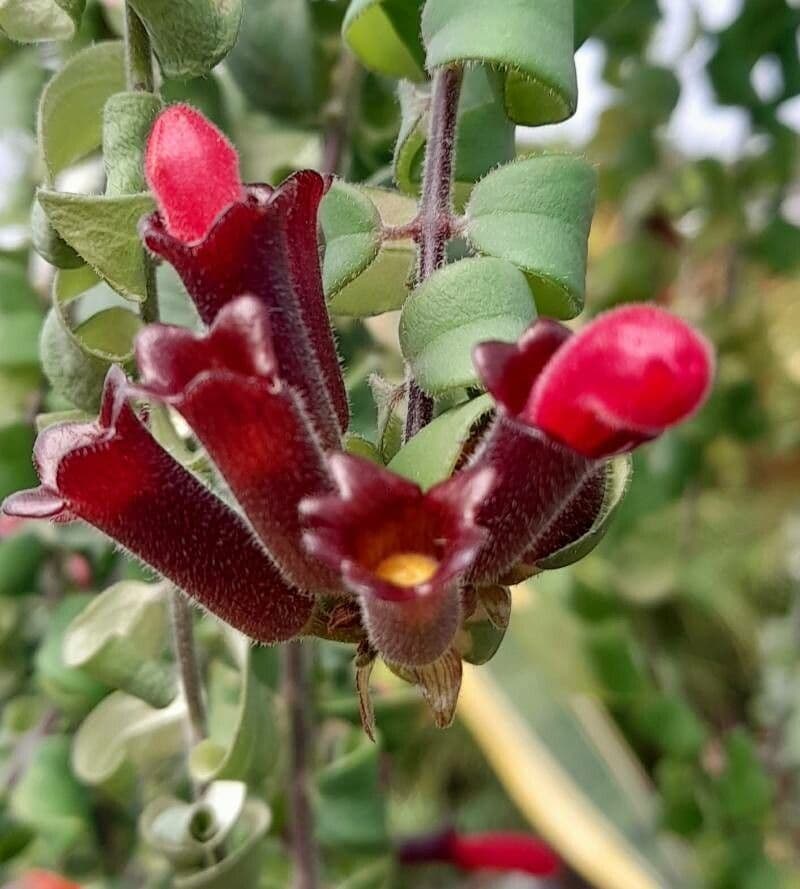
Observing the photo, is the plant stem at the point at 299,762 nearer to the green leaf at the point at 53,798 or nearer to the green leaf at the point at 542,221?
the green leaf at the point at 53,798

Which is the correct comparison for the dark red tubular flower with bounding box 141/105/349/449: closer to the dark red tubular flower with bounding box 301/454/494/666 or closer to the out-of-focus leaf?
the dark red tubular flower with bounding box 301/454/494/666

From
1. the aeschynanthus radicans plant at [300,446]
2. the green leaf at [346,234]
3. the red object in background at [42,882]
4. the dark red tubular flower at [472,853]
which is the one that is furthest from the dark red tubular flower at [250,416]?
the dark red tubular flower at [472,853]

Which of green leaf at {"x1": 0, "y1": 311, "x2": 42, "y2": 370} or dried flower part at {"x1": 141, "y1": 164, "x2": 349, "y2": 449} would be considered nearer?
dried flower part at {"x1": 141, "y1": 164, "x2": 349, "y2": 449}

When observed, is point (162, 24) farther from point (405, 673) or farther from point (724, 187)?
point (724, 187)

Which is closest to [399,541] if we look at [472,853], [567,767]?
[472,853]

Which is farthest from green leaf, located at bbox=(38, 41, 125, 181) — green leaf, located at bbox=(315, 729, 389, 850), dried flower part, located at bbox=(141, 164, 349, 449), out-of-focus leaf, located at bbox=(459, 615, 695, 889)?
out-of-focus leaf, located at bbox=(459, 615, 695, 889)

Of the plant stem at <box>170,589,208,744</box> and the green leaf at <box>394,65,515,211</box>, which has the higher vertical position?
the green leaf at <box>394,65,515,211</box>
